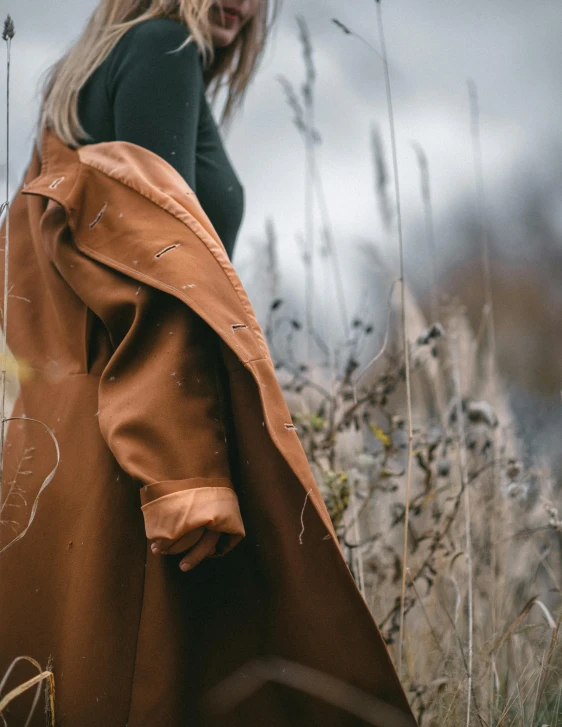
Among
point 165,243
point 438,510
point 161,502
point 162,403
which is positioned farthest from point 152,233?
point 438,510

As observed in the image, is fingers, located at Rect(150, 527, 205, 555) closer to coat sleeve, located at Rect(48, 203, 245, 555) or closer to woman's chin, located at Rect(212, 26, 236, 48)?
coat sleeve, located at Rect(48, 203, 245, 555)

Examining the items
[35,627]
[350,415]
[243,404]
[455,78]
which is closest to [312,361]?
[350,415]

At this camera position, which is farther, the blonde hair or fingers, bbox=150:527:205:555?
the blonde hair

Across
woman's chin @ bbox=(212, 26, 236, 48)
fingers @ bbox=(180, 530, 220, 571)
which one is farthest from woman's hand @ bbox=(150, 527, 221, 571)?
woman's chin @ bbox=(212, 26, 236, 48)

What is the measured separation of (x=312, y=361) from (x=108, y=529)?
2.96ft

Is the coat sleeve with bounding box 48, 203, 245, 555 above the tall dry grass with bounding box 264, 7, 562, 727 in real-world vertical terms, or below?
above

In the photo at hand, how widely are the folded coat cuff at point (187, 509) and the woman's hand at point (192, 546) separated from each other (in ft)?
0.05

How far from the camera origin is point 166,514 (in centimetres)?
68

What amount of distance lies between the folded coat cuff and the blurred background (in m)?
0.49

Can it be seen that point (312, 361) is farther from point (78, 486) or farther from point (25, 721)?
point (25, 721)

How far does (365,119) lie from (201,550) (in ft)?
6.06

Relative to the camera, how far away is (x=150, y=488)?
696 mm

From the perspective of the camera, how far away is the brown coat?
733 mm

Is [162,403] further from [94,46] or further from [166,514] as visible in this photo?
[94,46]
